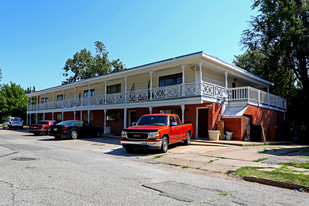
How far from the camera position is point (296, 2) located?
2269cm

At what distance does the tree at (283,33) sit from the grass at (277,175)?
1668 cm

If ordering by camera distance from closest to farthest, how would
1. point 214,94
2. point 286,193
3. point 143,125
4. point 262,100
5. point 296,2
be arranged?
point 286,193 < point 143,125 < point 214,94 < point 262,100 < point 296,2

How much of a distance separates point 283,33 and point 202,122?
10.9m

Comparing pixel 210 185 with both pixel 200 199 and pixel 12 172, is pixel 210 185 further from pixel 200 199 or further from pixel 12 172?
pixel 12 172

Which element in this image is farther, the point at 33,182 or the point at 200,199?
the point at 33,182

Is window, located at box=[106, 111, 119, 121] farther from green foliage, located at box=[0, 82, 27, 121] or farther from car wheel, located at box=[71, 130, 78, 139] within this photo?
green foliage, located at box=[0, 82, 27, 121]

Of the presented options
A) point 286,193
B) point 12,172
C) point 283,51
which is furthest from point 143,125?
point 283,51

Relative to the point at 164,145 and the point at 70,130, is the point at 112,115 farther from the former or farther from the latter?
the point at 164,145

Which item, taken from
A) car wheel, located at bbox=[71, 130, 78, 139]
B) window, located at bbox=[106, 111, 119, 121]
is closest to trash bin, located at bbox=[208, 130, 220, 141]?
car wheel, located at bbox=[71, 130, 78, 139]

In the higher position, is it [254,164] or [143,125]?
[143,125]

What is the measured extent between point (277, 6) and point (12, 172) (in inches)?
1007

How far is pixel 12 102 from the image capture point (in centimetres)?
5038

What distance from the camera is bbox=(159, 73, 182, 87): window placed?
19.6m

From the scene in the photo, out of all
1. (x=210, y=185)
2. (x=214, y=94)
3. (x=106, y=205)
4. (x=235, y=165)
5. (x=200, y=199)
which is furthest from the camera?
(x=214, y=94)
